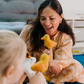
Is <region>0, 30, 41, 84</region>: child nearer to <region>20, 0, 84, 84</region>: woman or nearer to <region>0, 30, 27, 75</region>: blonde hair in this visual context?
<region>0, 30, 27, 75</region>: blonde hair

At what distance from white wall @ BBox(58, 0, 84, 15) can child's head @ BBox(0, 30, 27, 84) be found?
5.63ft

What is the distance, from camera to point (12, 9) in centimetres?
159

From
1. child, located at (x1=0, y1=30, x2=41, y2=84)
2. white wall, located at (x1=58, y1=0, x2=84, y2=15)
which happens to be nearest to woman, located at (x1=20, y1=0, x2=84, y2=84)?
child, located at (x1=0, y1=30, x2=41, y2=84)

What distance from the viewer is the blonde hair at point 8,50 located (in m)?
0.40

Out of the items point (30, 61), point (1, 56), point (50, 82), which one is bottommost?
point (50, 82)

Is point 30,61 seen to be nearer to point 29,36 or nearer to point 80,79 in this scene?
point 29,36

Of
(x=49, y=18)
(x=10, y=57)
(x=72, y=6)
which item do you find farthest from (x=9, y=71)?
(x=72, y=6)

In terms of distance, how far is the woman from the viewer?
803 mm

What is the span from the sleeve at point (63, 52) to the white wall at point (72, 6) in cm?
120

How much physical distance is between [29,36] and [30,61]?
0.33 metres

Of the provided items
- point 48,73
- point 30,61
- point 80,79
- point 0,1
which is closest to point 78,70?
point 80,79

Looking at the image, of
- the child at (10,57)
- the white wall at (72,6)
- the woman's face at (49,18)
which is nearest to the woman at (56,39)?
the woman's face at (49,18)

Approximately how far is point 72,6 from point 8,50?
6.14ft

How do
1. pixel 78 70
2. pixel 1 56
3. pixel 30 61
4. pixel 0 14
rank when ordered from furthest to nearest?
1. pixel 0 14
2. pixel 78 70
3. pixel 30 61
4. pixel 1 56
